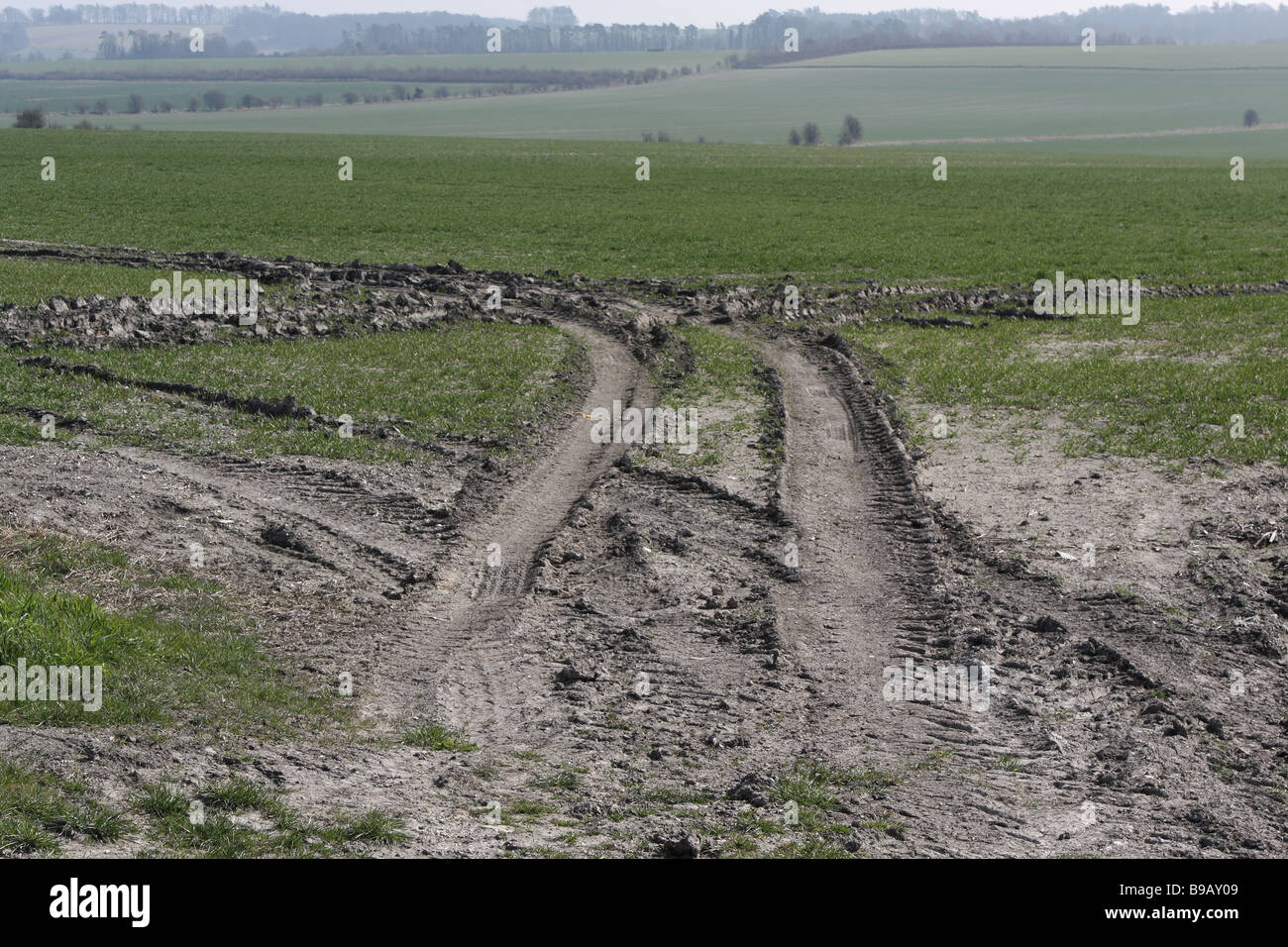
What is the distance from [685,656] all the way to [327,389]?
985 centimetres

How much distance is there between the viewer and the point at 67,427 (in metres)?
14.8

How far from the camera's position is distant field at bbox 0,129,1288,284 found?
32.0m

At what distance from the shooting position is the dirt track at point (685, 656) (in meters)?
6.91

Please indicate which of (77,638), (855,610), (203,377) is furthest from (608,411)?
(77,638)

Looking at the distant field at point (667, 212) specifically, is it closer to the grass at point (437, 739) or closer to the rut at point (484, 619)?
the rut at point (484, 619)

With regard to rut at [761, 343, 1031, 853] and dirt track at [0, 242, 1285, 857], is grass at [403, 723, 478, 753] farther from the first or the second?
rut at [761, 343, 1031, 853]

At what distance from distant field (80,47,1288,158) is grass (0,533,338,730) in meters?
113

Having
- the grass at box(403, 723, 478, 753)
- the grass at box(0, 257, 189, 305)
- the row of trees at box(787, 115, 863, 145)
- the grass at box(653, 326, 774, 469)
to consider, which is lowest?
the grass at box(403, 723, 478, 753)

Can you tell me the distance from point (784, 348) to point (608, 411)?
5862 mm

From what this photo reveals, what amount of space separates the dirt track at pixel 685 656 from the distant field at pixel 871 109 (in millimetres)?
108175

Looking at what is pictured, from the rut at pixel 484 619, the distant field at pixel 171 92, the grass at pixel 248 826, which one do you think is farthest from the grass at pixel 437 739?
the distant field at pixel 171 92

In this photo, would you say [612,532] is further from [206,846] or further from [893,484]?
[206,846]

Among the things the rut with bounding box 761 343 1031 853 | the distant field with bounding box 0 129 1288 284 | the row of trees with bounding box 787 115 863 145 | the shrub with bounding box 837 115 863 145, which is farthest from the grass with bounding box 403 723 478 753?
the shrub with bounding box 837 115 863 145

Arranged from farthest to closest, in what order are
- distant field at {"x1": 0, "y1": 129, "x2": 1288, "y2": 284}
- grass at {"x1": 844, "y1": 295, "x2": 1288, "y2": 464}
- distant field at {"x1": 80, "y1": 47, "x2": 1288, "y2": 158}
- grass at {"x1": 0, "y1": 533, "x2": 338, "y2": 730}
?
distant field at {"x1": 80, "y1": 47, "x2": 1288, "y2": 158} → distant field at {"x1": 0, "y1": 129, "x2": 1288, "y2": 284} → grass at {"x1": 844, "y1": 295, "x2": 1288, "y2": 464} → grass at {"x1": 0, "y1": 533, "x2": 338, "y2": 730}
